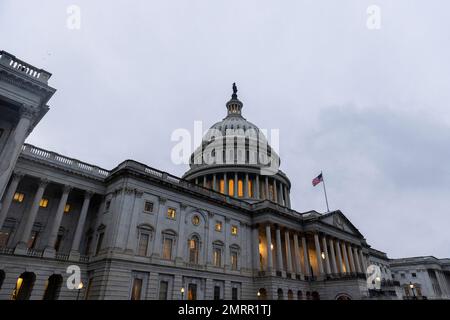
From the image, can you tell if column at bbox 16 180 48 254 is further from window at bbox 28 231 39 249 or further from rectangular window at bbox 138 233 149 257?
rectangular window at bbox 138 233 149 257

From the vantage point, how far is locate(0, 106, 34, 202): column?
19.1 meters

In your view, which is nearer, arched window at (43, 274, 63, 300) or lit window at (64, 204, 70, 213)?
arched window at (43, 274, 63, 300)

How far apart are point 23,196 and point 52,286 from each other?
10.7 m

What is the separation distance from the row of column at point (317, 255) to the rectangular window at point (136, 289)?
18.9m

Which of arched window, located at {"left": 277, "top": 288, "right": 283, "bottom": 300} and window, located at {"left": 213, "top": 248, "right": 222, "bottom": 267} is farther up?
window, located at {"left": 213, "top": 248, "right": 222, "bottom": 267}

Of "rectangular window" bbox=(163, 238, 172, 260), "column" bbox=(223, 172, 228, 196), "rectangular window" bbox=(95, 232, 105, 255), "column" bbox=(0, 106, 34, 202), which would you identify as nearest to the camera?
"column" bbox=(0, 106, 34, 202)

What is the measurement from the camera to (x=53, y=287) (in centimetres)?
3020

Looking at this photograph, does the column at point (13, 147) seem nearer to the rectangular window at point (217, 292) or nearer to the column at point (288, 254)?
the rectangular window at point (217, 292)

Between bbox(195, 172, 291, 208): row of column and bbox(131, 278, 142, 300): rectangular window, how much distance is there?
3318 cm

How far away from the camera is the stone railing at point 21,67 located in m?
20.4

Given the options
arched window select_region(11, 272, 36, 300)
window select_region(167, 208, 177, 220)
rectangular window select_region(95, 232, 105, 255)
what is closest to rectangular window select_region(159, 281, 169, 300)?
window select_region(167, 208, 177, 220)

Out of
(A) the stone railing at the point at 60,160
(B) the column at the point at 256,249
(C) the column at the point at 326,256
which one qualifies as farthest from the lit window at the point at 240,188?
(A) the stone railing at the point at 60,160

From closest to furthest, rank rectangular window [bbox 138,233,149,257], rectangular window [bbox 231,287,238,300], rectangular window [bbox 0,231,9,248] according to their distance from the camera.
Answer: rectangular window [bbox 0,231,9,248]
rectangular window [bbox 138,233,149,257]
rectangular window [bbox 231,287,238,300]
